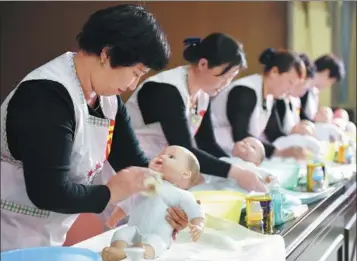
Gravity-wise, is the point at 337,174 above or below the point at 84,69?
below

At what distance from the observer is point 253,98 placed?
2400mm

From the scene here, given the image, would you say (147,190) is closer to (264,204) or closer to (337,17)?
(264,204)

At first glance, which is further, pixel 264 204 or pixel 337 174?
pixel 337 174

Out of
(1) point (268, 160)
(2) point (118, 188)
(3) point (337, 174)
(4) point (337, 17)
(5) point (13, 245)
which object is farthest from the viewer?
(4) point (337, 17)

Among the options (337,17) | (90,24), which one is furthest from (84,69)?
(337,17)

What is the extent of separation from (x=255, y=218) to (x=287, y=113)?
5.06 ft

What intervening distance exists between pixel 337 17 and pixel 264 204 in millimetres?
2642

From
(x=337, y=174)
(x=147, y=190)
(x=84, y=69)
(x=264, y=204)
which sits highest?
(x=84, y=69)

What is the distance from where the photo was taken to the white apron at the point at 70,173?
118cm

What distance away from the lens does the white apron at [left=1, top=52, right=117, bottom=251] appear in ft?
3.88

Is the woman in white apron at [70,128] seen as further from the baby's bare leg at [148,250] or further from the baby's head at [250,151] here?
the baby's head at [250,151]

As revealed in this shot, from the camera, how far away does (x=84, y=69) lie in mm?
1218

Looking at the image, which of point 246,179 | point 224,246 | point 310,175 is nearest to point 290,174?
point 310,175

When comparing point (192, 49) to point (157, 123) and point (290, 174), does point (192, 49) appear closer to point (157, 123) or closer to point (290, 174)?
point (157, 123)
